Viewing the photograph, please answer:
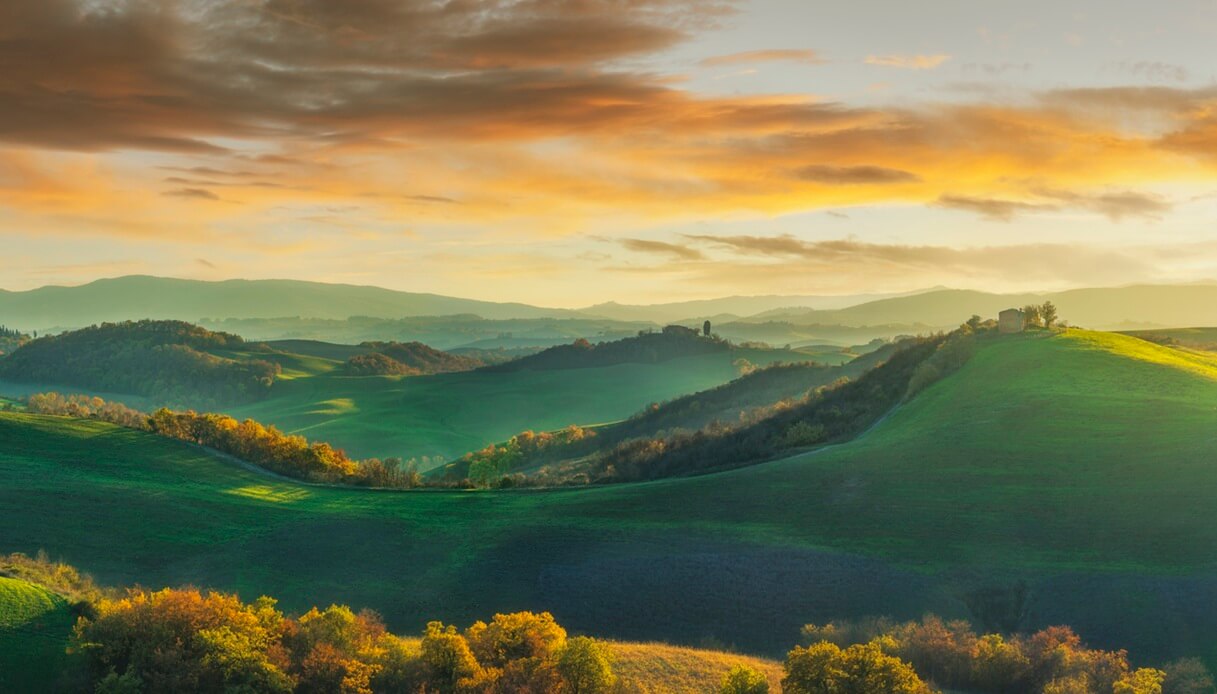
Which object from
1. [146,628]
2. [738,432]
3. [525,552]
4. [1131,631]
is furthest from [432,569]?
[738,432]

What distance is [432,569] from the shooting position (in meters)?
47.5

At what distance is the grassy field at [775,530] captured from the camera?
130 ft

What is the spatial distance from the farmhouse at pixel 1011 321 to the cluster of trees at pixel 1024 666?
59.6 m

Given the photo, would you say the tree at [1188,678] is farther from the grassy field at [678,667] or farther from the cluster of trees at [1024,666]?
the grassy field at [678,667]

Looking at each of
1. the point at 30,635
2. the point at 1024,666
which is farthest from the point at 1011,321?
the point at 30,635

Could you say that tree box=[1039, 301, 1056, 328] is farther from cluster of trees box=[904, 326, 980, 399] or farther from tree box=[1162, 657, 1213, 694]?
tree box=[1162, 657, 1213, 694]

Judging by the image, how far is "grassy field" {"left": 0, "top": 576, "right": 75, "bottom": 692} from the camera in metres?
27.6

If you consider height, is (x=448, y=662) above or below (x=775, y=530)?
above

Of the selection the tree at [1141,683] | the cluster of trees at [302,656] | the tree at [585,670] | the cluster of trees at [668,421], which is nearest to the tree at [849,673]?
the tree at [585,670]

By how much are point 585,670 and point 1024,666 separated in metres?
14.5

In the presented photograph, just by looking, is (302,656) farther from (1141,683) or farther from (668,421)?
(668,421)

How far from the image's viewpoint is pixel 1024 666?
2978 centimetres

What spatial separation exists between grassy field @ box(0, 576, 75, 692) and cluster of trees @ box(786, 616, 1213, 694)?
22712 millimetres

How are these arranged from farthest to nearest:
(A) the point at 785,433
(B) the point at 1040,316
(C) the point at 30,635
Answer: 1. (B) the point at 1040,316
2. (A) the point at 785,433
3. (C) the point at 30,635
